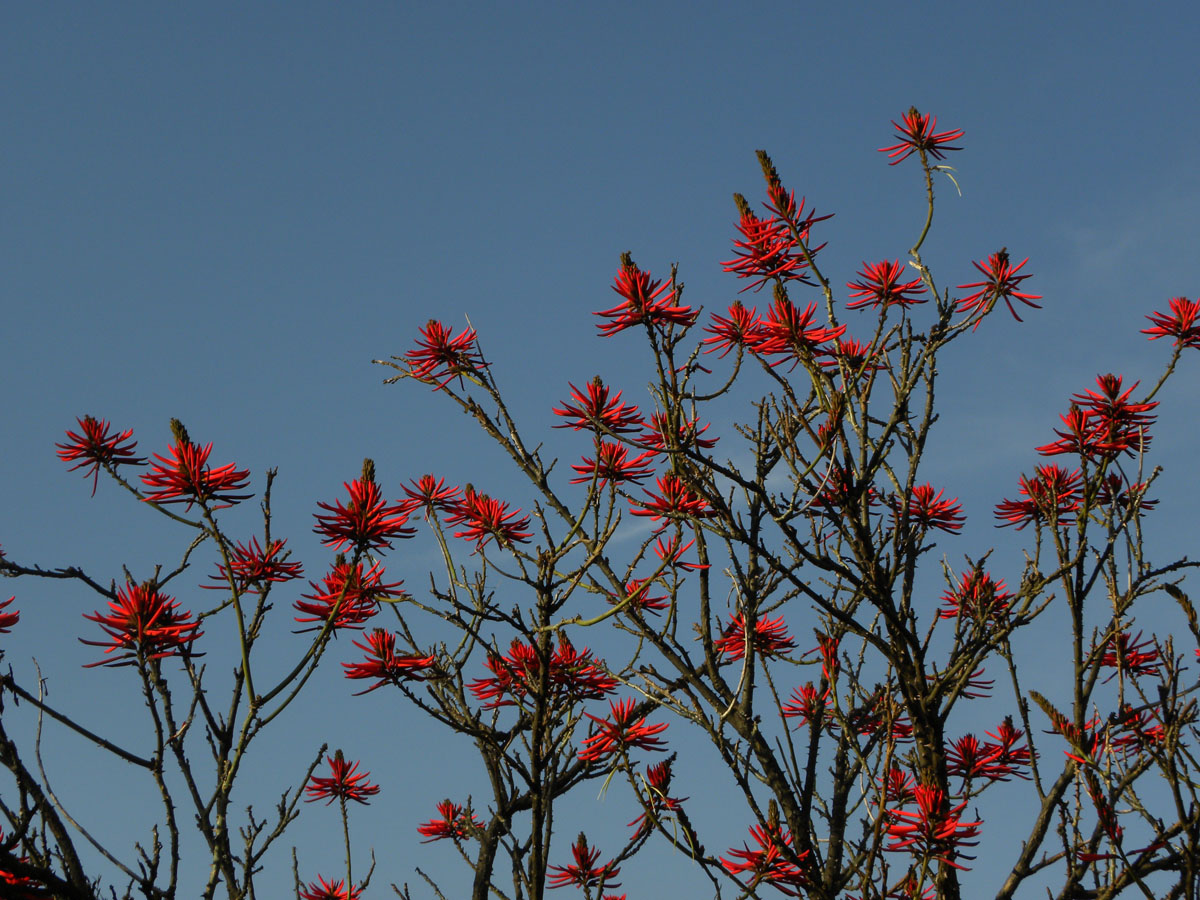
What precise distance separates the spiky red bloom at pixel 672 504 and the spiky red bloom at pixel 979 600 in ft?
2.98

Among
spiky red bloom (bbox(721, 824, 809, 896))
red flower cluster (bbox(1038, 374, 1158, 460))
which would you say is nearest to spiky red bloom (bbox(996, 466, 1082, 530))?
red flower cluster (bbox(1038, 374, 1158, 460))

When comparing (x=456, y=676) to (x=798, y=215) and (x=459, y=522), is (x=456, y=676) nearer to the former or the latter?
(x=459, y=522)

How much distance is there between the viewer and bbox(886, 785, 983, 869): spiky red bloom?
3.25m

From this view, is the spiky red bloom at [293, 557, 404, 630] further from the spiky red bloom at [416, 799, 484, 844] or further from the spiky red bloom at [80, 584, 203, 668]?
the spiky red bloom at [416, 799, 484, 844]

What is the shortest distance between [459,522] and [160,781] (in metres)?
1.73

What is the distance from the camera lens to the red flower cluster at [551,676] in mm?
3980

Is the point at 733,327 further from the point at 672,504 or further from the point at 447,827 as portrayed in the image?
the point at 447,827

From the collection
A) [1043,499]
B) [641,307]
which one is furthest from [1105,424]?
[641,307]

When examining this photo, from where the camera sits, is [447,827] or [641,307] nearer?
[641,307]

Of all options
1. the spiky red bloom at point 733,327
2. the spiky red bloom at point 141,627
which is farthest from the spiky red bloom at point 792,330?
Answer: the spiky red bloom at point 141,627

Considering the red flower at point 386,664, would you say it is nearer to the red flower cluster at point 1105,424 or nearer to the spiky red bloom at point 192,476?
the spiky red bloom at point 192,476

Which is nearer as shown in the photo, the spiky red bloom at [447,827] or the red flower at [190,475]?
the red flower at [190,475]

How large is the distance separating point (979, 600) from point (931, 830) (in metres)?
0.90

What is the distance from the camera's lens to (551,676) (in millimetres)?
3957
